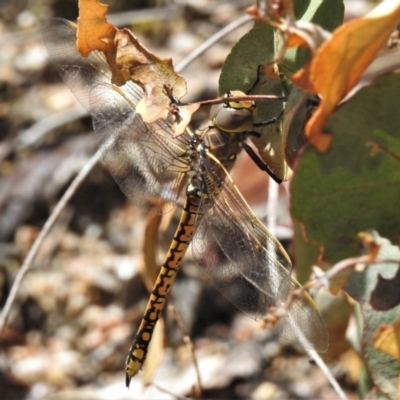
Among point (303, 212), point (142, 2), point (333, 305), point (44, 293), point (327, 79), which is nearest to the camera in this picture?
point (327, 79)

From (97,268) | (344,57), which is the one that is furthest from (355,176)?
(97,268)

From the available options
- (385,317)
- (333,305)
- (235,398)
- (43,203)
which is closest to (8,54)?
(43,203)

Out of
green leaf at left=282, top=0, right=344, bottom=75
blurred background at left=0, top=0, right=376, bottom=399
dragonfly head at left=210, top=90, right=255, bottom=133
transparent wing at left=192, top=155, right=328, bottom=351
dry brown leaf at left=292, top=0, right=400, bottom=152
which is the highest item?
dry brown leaf at left=292, top=0, right=400, bottom=152

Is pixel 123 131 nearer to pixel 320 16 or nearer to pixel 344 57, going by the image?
pixel 320 16

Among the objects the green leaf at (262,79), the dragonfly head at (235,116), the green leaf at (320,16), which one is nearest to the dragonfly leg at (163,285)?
the dragonfly head at (235,116)

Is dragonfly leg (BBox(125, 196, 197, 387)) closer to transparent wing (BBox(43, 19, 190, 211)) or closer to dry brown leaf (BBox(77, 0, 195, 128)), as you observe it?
transparent wing (BBox(43, 19, 190, 211))

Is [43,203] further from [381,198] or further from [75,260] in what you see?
[381,198]

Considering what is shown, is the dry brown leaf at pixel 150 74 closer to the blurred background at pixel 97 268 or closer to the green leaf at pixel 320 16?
the green leaf at pixel 320 16

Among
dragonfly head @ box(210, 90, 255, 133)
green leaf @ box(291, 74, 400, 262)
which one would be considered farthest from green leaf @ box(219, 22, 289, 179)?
green leaf @ box(291, 74, 400, 262)
